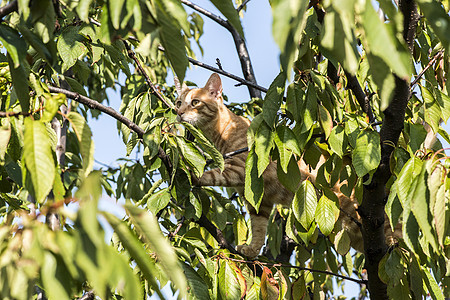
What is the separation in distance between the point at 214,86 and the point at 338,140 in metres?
3.08

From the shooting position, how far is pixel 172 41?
44.3 inches

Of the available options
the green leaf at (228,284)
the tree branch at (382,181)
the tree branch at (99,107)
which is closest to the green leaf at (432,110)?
the tree branch at (382,181)

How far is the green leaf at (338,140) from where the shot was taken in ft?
6.88

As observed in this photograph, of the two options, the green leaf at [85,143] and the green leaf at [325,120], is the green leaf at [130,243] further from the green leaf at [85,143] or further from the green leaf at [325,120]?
the green leaf at [325,120]

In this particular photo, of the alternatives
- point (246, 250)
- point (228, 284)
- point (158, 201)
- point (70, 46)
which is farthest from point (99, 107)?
point (246, 250)

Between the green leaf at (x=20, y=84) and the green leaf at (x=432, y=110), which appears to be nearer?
the green leaf at (x=20, y=84)

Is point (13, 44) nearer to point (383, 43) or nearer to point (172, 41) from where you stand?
point (172, 41)

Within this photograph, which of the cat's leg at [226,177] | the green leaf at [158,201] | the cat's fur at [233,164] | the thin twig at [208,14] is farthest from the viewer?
the cat's fur at [233,164]

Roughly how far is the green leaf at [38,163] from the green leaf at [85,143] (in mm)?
114

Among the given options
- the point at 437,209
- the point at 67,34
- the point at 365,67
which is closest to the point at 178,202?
the point at 67,34

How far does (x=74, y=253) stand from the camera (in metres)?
0.89

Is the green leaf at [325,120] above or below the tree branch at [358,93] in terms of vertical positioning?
below

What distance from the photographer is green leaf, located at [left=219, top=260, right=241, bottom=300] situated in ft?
7.16

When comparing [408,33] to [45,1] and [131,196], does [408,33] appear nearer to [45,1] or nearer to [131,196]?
[45,1]
